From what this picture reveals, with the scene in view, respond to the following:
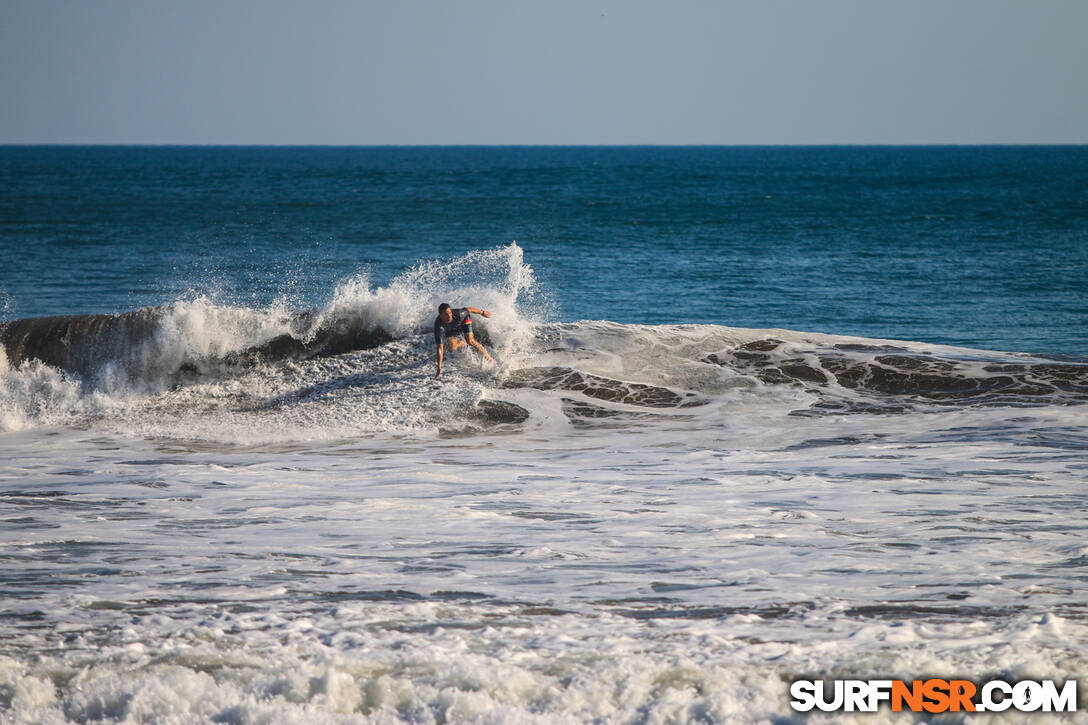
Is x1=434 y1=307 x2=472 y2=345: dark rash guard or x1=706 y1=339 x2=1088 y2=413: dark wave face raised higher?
x1=434 y1=307 x2=472 y2=345: dark rash guard

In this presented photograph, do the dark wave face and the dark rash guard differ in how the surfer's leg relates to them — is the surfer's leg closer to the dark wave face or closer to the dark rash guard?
the dark rash guard

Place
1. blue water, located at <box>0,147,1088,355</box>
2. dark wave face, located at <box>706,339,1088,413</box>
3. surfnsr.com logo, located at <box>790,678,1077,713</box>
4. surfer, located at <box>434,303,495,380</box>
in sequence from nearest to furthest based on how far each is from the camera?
surfnsr.com logo, located at <box>790,678,1077,713</box>, dark wave face, located at <box>706,339,1088,413</box>, surfer, located at <box>434,303,495,380</box>, blue water, located at <box>0,147,1088,355</box>

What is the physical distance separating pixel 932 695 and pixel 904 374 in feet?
27.7

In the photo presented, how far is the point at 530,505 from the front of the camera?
24.3ft

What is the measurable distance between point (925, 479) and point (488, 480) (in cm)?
394

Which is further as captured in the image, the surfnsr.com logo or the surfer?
the surfer

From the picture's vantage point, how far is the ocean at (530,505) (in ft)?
14.7

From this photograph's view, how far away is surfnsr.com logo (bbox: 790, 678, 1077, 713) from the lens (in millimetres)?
4172

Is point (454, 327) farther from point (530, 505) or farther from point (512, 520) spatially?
point (512, 520)

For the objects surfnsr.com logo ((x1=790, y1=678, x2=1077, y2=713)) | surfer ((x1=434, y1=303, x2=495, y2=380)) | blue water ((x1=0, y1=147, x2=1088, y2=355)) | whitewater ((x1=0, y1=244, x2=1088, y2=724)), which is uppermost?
blue water ((x1=0, y1=147, x2=1088, y2=355))

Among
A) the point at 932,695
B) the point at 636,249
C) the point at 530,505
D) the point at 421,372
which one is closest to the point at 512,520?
the point at 530,505

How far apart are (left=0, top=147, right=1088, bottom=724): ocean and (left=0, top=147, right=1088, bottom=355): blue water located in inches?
11.6

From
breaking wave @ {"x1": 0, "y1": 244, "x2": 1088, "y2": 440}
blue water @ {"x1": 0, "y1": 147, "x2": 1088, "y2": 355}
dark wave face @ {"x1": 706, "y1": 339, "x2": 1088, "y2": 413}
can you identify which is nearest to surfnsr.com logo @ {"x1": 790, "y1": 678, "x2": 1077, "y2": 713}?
breaking wave @ {"x1": 0, "y1": 244, "x2": 1088, "y2": 440}

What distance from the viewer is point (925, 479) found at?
7.82 metres
